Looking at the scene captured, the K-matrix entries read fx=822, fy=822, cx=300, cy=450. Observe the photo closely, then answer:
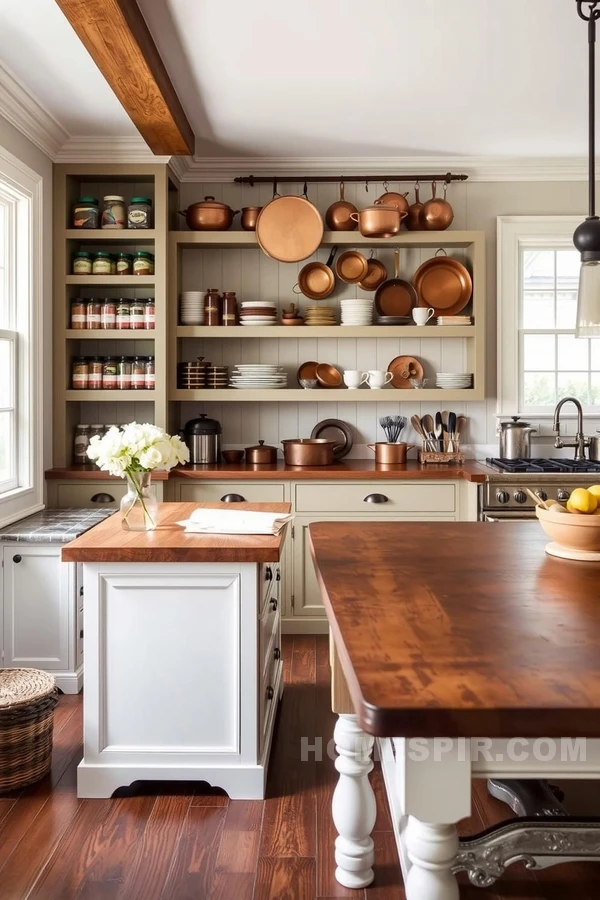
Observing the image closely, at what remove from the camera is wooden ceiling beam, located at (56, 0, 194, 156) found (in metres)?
2.80

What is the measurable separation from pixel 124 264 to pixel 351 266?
1.35 metres

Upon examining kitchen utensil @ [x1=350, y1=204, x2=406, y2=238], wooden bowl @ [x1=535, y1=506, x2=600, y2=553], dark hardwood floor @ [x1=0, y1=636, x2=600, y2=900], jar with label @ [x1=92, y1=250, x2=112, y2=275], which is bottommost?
dark hardwood floor @ [x1=0, y1=636, x2=600, y2=900]

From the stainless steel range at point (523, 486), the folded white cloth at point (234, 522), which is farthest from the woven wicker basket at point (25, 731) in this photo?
the stainless steel range at point (523, 486)

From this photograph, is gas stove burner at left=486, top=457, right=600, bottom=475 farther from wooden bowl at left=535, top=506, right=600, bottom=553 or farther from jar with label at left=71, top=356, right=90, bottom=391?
jar with label at left=71, top=356, right=90, bottom=391

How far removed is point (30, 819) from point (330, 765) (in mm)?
1022

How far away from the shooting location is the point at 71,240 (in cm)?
470

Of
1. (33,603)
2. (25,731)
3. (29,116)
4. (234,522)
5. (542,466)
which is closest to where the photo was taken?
(25,731)

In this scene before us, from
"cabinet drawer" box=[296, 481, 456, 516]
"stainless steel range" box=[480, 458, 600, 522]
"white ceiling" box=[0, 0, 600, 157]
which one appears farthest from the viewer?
"cabinet drawer" box=[296, 481, 456, 516]

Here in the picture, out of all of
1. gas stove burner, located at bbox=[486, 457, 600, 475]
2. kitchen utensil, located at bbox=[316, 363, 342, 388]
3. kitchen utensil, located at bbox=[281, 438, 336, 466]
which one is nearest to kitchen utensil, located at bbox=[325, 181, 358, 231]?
kitchen utensil, located at bbox=[316, 363, 342, 388]

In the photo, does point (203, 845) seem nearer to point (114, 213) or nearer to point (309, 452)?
point (309, 452)

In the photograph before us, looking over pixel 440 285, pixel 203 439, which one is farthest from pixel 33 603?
pixel 440 285

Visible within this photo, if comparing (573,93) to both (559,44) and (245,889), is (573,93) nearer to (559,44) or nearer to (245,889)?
(559,44)

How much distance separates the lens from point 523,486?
170 inches

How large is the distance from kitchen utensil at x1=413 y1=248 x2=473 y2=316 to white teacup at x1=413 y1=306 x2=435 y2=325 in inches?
8.5
